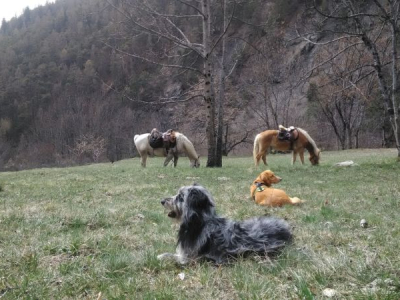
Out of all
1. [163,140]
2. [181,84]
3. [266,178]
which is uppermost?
[181,84]

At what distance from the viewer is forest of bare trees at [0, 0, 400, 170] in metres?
28.5

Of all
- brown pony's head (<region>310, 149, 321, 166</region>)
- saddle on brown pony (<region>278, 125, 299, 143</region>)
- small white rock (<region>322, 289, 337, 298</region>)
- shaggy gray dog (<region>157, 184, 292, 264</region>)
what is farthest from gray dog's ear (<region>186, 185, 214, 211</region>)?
brown pony's head (<region>310, 149, 321, 166</region>)

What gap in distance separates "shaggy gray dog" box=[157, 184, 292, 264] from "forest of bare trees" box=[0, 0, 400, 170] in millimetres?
13766

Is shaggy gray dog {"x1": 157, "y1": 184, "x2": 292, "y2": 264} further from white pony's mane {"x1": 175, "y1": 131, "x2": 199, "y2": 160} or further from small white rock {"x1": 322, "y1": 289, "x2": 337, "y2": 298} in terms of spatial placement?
white pony's mane {"x1": 175, "y1": 131, "x2": 199, "y2": 160}

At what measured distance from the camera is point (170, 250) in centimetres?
512

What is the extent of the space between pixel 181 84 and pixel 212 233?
76674 millimetres

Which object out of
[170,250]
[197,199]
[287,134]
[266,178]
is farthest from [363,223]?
[287,134]

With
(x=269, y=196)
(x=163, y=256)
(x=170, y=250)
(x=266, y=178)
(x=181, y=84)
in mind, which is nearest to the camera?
(x=163, y=256)

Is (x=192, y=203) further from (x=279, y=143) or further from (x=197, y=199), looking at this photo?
(x=279, y=143)

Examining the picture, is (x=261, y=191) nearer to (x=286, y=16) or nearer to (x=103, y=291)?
(x=103, y=291)

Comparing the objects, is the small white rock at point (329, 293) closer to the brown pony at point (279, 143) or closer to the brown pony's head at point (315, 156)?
the brown pony at point (279, 143)

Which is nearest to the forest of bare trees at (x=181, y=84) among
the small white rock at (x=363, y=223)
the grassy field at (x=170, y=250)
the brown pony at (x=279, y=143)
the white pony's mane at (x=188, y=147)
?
the white pony's mane at (x=188, y=147)

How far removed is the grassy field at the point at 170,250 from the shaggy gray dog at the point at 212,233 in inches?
7.0

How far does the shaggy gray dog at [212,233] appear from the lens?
4656 mm
